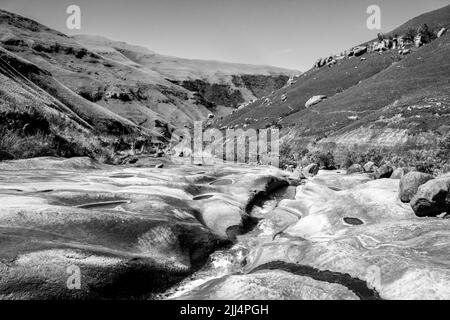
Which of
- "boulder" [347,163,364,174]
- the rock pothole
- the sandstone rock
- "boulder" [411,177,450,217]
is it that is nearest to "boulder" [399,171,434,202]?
the sandstone rock

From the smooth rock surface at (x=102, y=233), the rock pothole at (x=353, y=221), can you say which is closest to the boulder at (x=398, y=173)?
the rock pothole at (x=353, y=221)

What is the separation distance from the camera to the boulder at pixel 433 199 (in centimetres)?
2794

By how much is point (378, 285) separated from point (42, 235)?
1932 cm

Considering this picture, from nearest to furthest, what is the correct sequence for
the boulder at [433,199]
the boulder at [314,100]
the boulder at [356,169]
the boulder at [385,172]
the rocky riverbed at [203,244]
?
the rocky riverbed at [203,244]
the boulder at [433,199]
the boulder at [385,172]
the boulder at [356,169]
the boulder at [314,100]

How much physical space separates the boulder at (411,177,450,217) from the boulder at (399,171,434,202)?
97.2 inches

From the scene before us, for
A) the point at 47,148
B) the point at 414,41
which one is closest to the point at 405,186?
the point at 47,148

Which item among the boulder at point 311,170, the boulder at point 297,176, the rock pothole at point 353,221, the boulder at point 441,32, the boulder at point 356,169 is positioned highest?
the boulder at point 441,32

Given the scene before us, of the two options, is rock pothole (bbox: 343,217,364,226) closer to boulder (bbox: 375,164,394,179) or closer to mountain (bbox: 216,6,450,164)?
boulder (bbox: 375,164,394,179)

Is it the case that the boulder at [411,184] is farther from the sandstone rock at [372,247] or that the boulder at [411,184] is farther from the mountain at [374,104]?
the mountain at [374,104]

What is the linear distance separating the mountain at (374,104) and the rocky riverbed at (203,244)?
105ft

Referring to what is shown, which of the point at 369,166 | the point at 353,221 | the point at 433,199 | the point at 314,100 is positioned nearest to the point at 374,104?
the point at 314,100

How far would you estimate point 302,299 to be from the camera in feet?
57.3

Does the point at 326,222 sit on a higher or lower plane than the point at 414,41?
lower

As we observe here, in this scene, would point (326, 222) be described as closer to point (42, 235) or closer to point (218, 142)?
point (42, 235)
